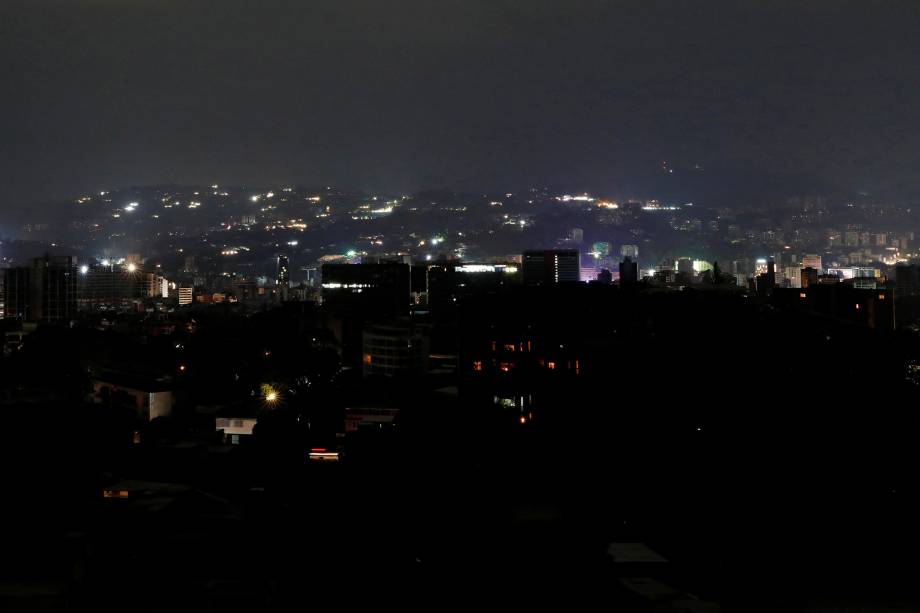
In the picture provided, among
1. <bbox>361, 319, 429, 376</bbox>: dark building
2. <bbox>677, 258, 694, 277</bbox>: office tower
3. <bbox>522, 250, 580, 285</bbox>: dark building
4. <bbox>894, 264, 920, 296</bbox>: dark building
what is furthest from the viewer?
<bbox>677, 258, 694, 277</bbox>: office tower

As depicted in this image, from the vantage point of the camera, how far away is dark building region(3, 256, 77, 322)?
3073 cm

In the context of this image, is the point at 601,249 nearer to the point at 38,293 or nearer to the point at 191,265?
the point at 38,293

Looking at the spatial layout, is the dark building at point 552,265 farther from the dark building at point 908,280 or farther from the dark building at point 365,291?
the dark building at point 908,280

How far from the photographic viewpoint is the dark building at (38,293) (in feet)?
101

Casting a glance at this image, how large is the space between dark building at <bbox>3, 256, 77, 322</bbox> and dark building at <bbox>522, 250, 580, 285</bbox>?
17464mm

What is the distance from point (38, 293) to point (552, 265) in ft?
63.3

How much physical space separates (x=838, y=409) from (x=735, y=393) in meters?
0.78

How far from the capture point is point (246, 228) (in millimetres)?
60438

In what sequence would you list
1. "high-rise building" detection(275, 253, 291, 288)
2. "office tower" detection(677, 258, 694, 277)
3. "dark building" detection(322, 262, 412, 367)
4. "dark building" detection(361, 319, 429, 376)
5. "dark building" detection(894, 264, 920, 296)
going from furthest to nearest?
"high-rise building" detection(275, 253, 291, 288) → "office tower" detection(677, 258, 694, 277) → "dark building" detection(894, 264, 920, 296) → "dark building" detection(322, 262, 412, 367) → "dark building" detection(361, 319, 429, 376)

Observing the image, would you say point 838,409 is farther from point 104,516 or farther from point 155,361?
point 155,361

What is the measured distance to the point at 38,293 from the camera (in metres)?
30.8

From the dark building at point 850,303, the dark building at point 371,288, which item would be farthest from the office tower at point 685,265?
the dark building at point 850,303

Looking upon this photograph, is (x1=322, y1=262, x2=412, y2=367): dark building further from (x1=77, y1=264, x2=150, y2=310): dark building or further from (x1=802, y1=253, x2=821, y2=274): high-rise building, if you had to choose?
(x1=77, y1=264, x2=150, y2=310): dark building

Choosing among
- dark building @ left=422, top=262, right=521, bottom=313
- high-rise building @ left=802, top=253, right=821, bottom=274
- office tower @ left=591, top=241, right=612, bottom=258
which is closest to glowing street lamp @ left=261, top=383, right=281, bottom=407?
dark building @ left=422, top=262, right=521, bottom=313
